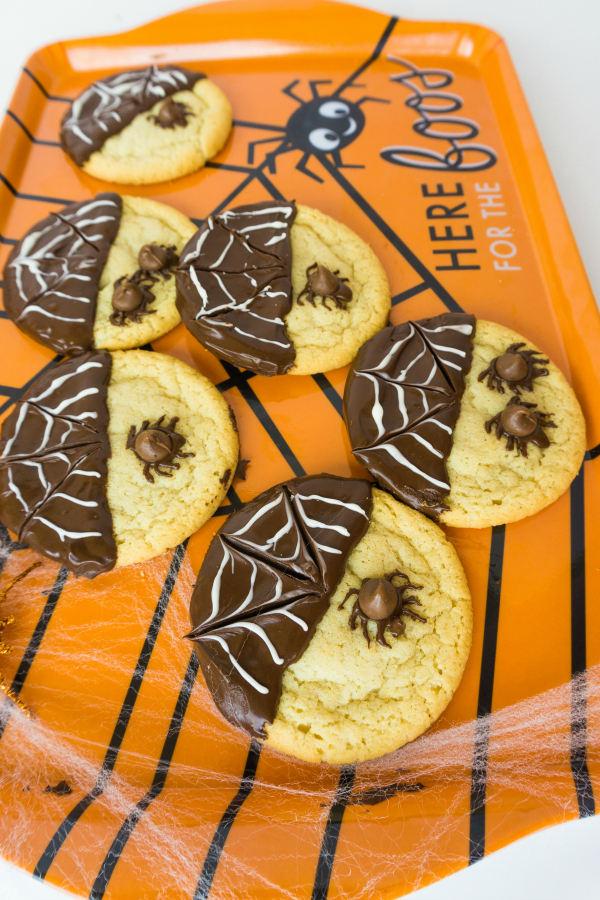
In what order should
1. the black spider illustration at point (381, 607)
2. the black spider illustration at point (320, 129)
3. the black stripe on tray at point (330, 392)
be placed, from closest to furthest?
the black spider illustration at point (381, 607), the black stripe on tray at point (330, 392), the black spider illustration at point (320, 129)

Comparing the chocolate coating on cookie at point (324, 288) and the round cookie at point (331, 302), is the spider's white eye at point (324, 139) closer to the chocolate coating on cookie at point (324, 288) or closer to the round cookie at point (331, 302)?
the round cookie at point (331, 302)

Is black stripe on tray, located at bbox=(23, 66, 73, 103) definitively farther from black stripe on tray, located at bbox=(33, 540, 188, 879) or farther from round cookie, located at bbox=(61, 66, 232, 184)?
black stripe on tray, located at bbox=(33, 540, 188, 879)

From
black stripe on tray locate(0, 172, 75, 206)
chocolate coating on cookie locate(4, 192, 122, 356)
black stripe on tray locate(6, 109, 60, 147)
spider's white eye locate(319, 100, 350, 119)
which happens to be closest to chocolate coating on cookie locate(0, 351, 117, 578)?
chocolate coating on cookie locate(4, 192, 122, 356)

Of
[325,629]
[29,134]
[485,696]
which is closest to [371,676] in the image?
[325,629]

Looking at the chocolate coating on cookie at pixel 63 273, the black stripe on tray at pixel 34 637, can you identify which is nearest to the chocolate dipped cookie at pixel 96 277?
the chocolate coating on cookie at pixel 63 273

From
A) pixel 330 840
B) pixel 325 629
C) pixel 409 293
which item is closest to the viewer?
pixel 330 840

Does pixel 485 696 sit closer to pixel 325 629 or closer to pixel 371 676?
pixel 371 676
